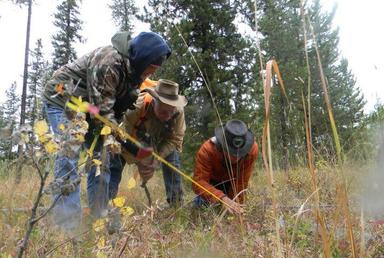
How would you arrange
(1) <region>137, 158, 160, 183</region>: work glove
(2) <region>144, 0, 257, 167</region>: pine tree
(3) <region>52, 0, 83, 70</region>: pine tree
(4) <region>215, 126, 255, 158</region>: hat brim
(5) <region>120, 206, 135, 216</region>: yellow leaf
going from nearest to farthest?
(5) <region>120, 206, 135, 216</region>: yellow leaf < (1) <region>137, 158, 160, 183</region>: work glove < (4) <region>215, 126, 255, 158</region>: hat brim < (2) <region>144, 0, 257, 167</region>: pine tree < (3) <region>52, 0, 83, 70</region>: pine tree

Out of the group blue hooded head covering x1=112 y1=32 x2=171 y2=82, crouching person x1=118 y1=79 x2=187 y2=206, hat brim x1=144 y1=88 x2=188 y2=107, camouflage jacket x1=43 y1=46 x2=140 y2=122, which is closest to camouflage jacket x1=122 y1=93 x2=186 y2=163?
crouching person x1=118 y1=79 x2=187 y2=206

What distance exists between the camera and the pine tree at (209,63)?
7035 mm

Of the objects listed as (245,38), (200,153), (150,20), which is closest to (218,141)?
(200,153)

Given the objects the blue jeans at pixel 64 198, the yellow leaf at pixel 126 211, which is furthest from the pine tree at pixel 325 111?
the blue jeans at pixel 64 198

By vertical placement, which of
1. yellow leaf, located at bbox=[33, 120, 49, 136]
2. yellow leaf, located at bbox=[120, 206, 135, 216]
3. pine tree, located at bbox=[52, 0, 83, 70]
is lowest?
yellow leaf, located at bbox=[120, 206, 135, 216]

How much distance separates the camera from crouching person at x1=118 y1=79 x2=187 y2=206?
4.06 m

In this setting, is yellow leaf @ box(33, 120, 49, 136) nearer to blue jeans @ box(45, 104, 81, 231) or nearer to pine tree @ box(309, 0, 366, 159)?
blue jeans @ box(45, 104, 81, 231)

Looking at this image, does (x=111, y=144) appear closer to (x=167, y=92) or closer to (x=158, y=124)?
(x=167, y=92)

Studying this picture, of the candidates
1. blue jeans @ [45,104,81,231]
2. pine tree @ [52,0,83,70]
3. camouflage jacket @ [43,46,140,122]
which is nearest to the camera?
blue jeans @ [45,104,81,231]

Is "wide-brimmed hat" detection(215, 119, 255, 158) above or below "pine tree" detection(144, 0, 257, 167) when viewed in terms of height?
below

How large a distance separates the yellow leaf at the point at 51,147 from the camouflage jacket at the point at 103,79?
77.6 inches

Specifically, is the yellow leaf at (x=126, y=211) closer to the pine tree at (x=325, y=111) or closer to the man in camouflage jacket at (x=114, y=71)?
the pine tree at (x=325, y=111)

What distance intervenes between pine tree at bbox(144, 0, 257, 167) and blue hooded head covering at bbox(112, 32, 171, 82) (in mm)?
3534

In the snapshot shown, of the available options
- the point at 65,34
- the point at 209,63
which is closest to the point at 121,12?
the point at 65,34
